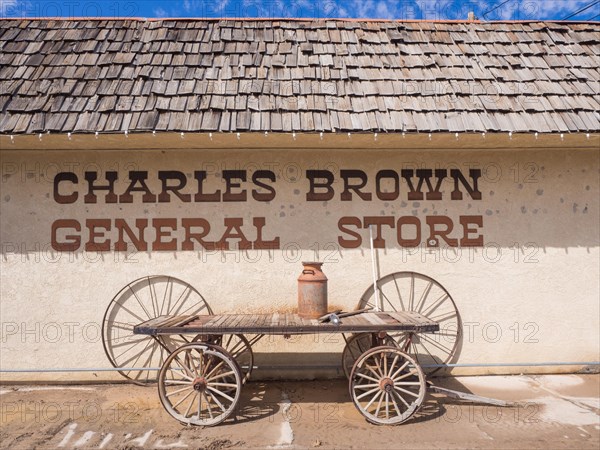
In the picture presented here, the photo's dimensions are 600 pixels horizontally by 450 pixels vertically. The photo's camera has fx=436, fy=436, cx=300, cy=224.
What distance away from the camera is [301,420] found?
4.35m

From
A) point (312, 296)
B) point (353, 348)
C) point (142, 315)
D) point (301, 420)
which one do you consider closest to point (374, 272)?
point (353, 348)

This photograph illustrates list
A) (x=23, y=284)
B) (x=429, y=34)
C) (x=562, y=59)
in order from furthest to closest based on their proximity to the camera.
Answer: (x=429, y=34)
(x=562, y=59)
(x=23, y=284)

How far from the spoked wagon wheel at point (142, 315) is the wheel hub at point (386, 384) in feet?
7.79

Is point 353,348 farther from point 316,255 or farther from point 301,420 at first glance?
point 301,420

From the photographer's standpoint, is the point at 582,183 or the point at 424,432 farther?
the point at 582,183

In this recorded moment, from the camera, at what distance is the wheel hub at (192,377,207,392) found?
13.7ft

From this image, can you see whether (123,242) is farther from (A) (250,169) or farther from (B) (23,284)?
(A) (250,169)

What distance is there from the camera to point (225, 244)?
5.66 meters

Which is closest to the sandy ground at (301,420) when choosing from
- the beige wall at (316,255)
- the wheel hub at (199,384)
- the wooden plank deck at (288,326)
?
the wheel hub at (199,384)

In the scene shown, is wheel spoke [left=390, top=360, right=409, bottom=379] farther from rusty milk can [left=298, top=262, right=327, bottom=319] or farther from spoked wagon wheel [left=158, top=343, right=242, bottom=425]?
spoked wagon wheel [left=158, top=343, right=242, bottom=425]

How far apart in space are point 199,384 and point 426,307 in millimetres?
3078

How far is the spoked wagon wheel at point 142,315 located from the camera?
18.2 feet

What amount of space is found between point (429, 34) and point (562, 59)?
1.86 meters

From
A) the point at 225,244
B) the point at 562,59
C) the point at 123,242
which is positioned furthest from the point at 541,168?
the point at 123,242
